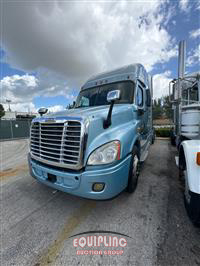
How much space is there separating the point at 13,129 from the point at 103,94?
1598 centimetres

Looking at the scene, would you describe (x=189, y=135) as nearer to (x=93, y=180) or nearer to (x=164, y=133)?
(x=93, y=180)

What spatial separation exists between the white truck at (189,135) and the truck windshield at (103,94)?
1.56 metres

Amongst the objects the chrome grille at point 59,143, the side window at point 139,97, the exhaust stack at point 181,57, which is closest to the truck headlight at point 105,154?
the chrome grille at point 59,143

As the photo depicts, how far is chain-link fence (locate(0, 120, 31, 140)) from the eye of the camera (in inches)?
581

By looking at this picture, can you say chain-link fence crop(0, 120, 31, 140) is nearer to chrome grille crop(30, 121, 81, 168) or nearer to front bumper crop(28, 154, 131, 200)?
chrome grille crop(30, 121, 81, 168)

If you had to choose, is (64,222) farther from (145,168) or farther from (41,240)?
(145,168)

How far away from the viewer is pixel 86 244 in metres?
1.79

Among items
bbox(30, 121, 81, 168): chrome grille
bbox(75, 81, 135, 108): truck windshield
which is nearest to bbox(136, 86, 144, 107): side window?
bbox(75, 81, 135, 108): truck windshield

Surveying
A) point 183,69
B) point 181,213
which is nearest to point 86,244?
point 181,213

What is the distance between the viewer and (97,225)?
6.84 feet

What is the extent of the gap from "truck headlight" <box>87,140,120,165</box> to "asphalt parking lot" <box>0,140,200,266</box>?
104 centimetres

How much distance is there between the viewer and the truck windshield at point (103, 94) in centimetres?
317

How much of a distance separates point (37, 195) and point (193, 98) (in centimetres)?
591

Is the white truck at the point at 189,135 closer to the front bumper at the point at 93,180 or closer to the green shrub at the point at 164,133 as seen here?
the front bumper at the point at 93,180
